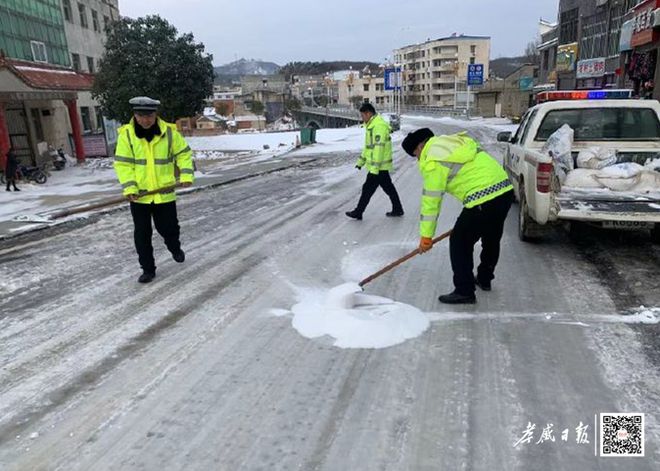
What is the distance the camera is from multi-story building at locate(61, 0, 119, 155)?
2656 centimetres

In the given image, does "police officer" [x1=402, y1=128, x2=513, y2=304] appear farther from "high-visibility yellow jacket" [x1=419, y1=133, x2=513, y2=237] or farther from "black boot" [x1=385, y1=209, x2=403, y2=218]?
"black boot" [x1=385, y1=209, x2=403, y2=218]

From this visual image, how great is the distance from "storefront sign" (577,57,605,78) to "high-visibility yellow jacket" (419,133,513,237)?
29318mm

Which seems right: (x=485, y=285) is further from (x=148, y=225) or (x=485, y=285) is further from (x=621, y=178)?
(x=148, y=225)

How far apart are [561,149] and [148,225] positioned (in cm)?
492

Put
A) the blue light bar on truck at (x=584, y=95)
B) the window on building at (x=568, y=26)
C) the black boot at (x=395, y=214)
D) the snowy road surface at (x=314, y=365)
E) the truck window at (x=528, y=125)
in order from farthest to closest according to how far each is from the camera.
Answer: the window on building at (x=568, y=26)
the black boot at (x=395, y=214)
the blue light bar on truck at (x=584, y=95)
the truck window at (x=528, y=125)
the snowy road surface at (x=314, y=365)

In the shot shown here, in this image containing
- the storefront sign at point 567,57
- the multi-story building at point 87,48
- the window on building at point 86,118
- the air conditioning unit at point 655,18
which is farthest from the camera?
the storefront sign at point 567,57

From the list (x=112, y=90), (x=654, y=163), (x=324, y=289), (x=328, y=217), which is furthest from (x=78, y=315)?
(x=112, y=90)

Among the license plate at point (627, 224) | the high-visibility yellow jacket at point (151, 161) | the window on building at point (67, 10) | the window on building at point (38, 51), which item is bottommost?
the license plate at point (627, 224)

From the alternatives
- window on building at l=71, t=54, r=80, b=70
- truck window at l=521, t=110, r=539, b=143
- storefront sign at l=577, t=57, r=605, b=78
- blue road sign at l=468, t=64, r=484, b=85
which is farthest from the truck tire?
blue road sign at l=468, t=64, r=484, b=85

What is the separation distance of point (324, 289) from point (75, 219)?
616cm

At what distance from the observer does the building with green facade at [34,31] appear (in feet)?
64.5

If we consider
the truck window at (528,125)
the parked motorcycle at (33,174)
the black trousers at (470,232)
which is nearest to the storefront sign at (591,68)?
the truck window at (528,125)

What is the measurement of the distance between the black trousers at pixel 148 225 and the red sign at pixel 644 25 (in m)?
16.4

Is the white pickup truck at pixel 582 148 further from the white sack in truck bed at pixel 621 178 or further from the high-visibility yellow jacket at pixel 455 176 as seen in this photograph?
the high-visibility yellow jacket at pixel 455 176
